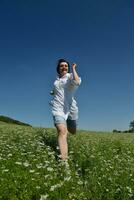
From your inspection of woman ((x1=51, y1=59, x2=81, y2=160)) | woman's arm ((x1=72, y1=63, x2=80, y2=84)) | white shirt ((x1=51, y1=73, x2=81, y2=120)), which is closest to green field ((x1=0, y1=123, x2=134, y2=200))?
woman ((x1=51, y1=59, x2=81, y2=160))

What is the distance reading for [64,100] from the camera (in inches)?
501

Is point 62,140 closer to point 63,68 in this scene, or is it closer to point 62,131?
point 62,131

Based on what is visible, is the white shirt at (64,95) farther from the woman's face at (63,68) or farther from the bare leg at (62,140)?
the bare leg at (62,140)

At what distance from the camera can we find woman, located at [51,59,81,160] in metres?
12.3

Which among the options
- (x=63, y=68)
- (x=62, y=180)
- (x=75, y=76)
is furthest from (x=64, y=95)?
(x=62, y=180)

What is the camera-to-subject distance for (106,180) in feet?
29.4

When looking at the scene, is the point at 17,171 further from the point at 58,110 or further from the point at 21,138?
the point at 21,138

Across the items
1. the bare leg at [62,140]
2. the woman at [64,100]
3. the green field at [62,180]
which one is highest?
the woman at [64,100]

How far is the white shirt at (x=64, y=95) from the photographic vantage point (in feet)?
41.3

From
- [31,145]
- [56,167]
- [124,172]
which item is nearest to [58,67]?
[31,145]

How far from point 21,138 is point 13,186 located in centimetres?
821

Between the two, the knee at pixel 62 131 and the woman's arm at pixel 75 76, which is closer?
the knee at pixel 62 131

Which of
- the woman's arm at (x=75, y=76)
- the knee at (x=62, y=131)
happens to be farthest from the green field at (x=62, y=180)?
the woman's arm at (x=75, y=76)

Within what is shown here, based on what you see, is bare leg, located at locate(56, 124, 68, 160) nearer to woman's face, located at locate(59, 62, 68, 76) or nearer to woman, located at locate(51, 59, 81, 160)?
woman, located at locate(51, 59, 81, 160)
